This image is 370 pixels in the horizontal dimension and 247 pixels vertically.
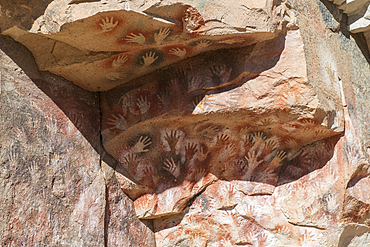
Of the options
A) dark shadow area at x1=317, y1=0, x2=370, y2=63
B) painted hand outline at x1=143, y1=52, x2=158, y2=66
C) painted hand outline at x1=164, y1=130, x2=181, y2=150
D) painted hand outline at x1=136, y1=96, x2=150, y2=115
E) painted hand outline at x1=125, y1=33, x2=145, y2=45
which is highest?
dark shadow area at x1=317, y1=0, x2=370, y2=63

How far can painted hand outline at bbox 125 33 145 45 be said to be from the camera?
2741mm

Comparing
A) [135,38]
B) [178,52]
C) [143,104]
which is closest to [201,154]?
[143,104]

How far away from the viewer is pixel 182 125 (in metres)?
3.20

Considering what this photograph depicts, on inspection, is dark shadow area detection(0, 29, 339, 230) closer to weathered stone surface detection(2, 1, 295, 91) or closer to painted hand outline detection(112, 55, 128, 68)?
weathered stone surface detection(2, 1, 295, 91)

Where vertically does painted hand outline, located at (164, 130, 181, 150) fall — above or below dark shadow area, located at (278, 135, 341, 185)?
below

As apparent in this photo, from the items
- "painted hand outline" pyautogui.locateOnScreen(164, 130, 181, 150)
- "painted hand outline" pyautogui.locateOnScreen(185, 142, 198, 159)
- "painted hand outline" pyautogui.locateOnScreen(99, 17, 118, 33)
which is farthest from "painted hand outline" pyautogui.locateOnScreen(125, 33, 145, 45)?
"painted hand outline" pyautogui.locateOnScreen(185, 142, 198, 159)

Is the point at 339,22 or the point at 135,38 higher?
the point at 339,22

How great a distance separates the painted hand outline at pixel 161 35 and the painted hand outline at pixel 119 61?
0.32 metres

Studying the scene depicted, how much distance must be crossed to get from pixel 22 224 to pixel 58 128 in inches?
27.4

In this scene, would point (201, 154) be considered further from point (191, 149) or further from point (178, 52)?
point (178, 52)

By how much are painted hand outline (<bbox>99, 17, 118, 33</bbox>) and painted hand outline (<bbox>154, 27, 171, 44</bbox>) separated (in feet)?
0.94

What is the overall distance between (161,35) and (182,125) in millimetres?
741

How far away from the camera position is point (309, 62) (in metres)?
2.91

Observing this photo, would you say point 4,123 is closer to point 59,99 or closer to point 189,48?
point 59,99
